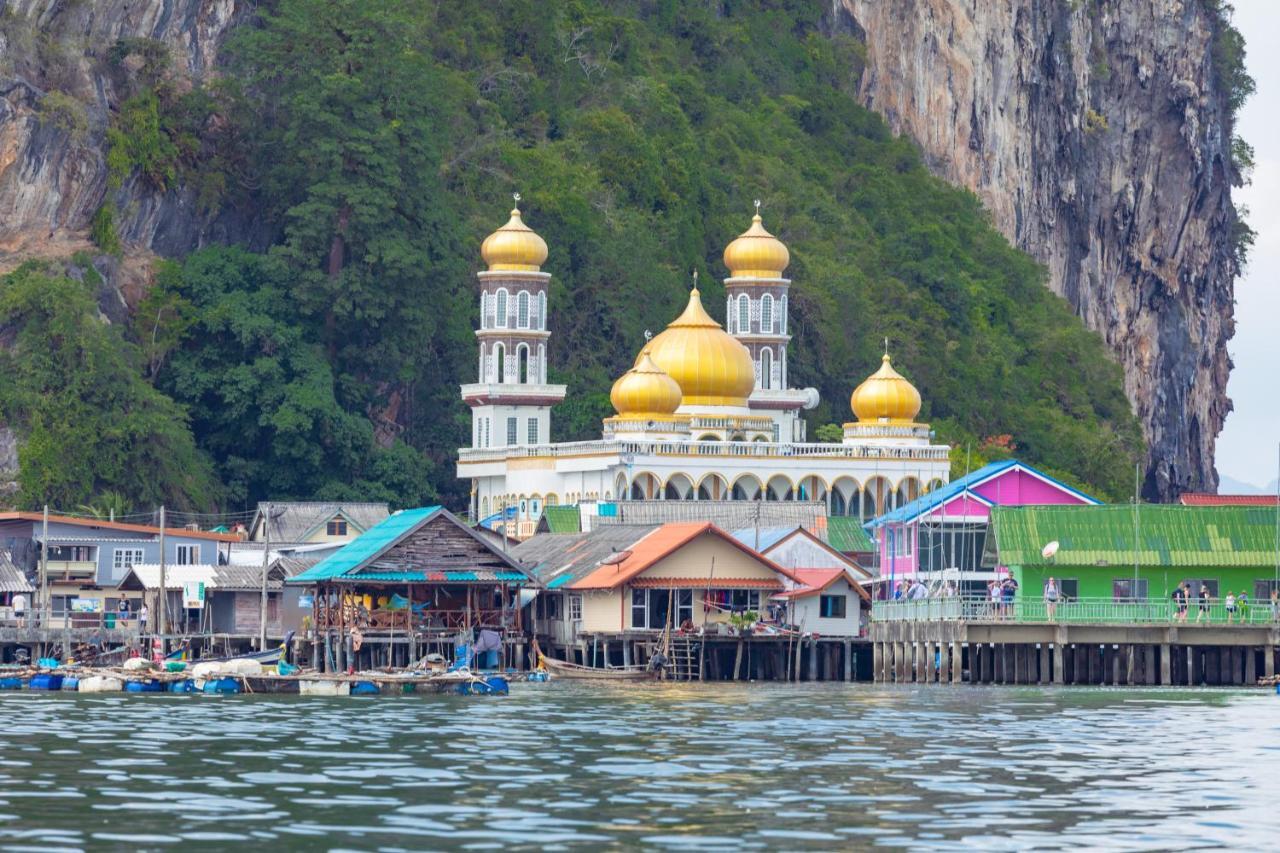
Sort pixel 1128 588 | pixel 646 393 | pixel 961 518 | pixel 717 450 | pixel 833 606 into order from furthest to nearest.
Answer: pixel 717 450, pixel 646 393, pixel 961 518, pixel 833 606, pixel 1128 588

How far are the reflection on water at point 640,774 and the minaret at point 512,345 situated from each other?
54491 millimetres

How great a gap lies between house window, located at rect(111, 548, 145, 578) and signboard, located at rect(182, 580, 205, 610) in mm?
4411

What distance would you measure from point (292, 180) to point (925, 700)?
5458 cm

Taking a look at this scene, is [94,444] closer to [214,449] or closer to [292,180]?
[214,449]

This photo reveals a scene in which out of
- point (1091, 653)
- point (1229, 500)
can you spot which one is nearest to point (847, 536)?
point (1229, 500)

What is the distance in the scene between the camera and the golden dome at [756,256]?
126125mm

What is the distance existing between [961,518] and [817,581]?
470cm

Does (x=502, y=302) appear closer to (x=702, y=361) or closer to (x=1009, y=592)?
(x=702, y=361)

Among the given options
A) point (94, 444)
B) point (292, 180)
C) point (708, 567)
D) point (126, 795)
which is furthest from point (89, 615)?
point (126, 795)

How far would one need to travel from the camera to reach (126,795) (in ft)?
124

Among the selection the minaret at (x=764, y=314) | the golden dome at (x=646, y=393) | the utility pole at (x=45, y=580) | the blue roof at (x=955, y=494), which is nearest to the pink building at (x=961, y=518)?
the blue roof at (x=955, y=494)

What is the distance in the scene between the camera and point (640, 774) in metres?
41.9

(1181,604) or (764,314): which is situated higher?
(764,314)

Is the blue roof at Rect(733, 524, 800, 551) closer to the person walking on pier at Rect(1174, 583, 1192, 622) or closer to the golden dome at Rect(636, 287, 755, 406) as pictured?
the person walking on pier at Rect(1174, 583, 1192, 622)
